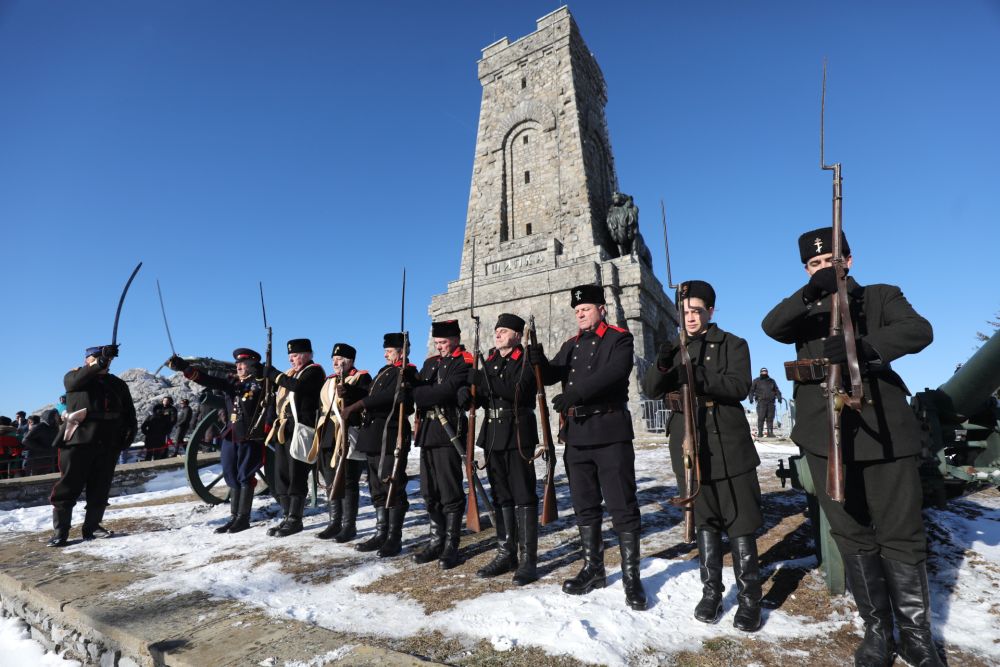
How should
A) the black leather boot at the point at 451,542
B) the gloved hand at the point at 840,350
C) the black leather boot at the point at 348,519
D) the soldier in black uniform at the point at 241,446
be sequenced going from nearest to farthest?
the gloved hand at the point at 840,350 → the black leather boot at the point at 451,542 → the black leather boot at the point at 348,519 → the soldier in black uniform at the point at 241,446

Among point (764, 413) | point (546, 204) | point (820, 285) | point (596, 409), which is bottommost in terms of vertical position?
point (764, 413)

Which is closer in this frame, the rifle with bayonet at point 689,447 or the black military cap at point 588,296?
the rifle with bayonet at point 689,447

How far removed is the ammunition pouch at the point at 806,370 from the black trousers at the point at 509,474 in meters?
1.85

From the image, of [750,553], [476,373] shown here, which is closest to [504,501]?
[476,373]

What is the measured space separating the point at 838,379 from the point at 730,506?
3.22ft

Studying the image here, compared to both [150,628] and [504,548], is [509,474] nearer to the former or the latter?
[504,548]

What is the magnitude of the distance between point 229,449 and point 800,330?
545 cm

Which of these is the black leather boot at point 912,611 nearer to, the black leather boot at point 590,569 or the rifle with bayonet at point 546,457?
the black leather boot at point 590,569

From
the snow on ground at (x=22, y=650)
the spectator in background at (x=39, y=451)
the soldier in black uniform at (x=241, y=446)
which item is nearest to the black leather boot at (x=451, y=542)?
the snow on ground at (x=22, y=650)

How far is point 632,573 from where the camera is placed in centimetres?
295

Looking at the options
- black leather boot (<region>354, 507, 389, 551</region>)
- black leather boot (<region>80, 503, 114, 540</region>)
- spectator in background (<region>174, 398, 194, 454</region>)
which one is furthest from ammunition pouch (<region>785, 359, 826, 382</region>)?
spectator in background (<region>174, 398, 194, 454</region>)

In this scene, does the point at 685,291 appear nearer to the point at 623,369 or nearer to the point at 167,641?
the point at 623,369

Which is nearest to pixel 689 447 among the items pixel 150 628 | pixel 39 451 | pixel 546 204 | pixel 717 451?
pixel 717 451

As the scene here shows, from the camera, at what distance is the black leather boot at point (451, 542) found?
3.79m
